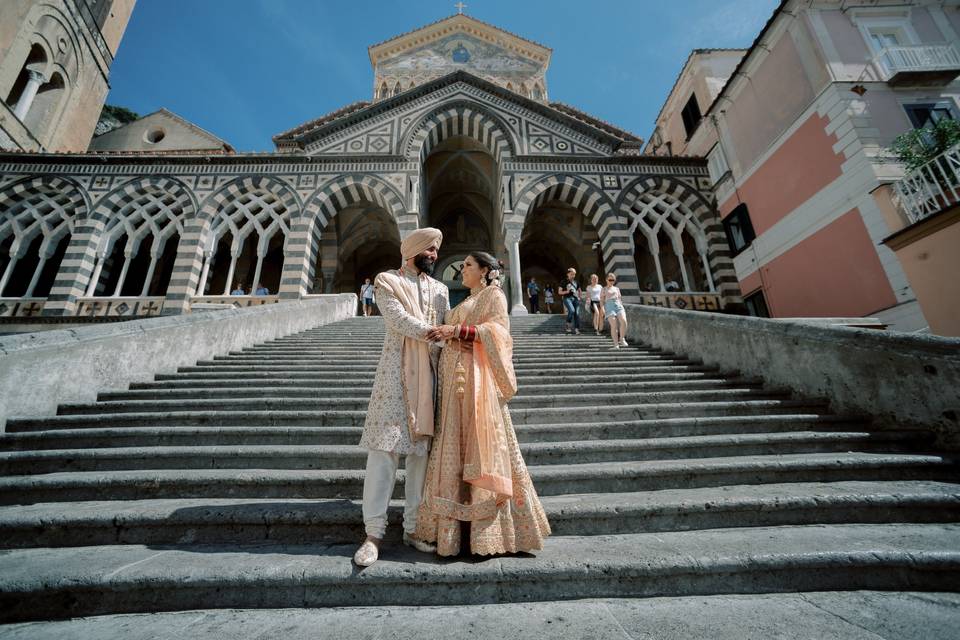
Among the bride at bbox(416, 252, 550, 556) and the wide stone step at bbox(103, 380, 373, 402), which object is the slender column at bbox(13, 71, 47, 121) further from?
the bride at bbox(416, 252, 550, 556)

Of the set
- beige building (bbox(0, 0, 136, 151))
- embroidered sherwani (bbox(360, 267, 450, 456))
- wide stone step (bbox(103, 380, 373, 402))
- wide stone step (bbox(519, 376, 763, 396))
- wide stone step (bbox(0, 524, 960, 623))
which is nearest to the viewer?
wide stone step (bbox(0, 524, 960, 623))

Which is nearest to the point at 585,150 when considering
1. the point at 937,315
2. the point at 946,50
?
the point at 946,50

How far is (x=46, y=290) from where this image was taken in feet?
46.0

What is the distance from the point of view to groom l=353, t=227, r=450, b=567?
7.13ft

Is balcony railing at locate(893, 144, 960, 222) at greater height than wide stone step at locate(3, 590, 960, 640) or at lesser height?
greater

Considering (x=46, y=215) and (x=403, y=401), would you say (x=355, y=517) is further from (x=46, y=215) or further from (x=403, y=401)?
(x=46, y=215)

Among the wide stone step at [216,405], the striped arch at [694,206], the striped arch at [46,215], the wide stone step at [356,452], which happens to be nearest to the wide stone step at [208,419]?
the wide stone step at [216,405]

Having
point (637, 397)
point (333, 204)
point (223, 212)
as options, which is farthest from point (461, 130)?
point (637, 397)

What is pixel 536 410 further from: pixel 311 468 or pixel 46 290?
pixel 46 290

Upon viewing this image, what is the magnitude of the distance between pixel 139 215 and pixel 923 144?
2185 centimetres

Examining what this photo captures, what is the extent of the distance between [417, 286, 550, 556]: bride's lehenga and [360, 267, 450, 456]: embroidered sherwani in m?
0.20

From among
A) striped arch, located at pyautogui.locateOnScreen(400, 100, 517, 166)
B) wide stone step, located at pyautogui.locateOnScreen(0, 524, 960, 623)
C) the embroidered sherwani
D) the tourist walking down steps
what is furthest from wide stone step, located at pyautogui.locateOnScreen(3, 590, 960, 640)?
striped arch, located at pyautogui.locateOnScreen(400, 100, 517, 166)

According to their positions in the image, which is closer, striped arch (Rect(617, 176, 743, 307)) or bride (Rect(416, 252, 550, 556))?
bride (Rect(416, 252, 550, 556))

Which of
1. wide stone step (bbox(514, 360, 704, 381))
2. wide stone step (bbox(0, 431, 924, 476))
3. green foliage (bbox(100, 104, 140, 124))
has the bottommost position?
wide stone step (bbox(0, 431, 924, 476))
